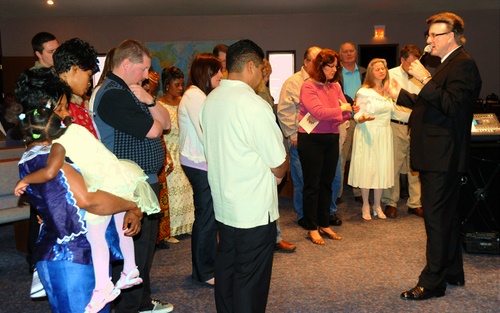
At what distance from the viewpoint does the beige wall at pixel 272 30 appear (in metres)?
13.4

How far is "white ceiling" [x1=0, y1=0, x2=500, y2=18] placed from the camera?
11.6 metres

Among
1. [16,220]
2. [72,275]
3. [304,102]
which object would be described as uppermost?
[304,102]

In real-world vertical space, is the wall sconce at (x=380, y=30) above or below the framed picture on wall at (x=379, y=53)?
above

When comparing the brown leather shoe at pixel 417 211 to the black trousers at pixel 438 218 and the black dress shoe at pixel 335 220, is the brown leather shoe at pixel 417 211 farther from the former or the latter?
the black trousers at pixel 438 218

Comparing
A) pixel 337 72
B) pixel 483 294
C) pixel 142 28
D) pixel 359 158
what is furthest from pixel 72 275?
pixel 142 28

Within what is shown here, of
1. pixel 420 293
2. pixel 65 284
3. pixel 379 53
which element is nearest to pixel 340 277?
pixel 420 293

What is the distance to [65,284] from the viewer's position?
2.01 metres

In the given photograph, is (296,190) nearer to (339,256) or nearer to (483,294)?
(339,256)

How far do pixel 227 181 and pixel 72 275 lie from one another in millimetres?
935

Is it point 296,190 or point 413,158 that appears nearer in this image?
point 413,158

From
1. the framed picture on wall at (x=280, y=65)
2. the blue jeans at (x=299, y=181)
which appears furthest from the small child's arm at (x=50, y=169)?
the framed picture on wall at (x=280, y=65)

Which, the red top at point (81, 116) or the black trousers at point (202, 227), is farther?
the black trousers at point (202, 227)

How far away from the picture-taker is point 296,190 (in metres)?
5.64

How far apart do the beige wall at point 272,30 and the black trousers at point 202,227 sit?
1033 centimetres
